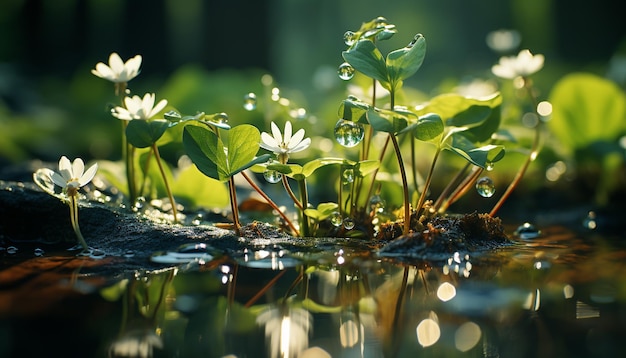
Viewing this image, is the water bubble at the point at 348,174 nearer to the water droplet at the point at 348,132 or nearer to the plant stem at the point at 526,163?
the water droplet at the point at 348,132

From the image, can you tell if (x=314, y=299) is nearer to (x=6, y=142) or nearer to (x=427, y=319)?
(x=427, y=319)

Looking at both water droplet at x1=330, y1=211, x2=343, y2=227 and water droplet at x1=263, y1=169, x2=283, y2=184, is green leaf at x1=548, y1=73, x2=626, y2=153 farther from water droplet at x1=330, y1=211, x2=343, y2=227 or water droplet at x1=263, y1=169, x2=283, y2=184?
water droplet at x1=263, y1=169, x2=283, y2=184

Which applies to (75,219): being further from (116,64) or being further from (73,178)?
(116,64)

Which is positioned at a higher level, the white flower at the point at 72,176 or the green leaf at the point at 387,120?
the green leaf at the point at 387,120

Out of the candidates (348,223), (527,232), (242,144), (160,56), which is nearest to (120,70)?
(242,144)

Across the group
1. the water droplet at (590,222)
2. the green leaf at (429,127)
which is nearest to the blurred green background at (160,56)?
the water droplet at (590,222)

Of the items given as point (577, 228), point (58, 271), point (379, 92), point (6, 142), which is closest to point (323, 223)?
point (379, 92)
